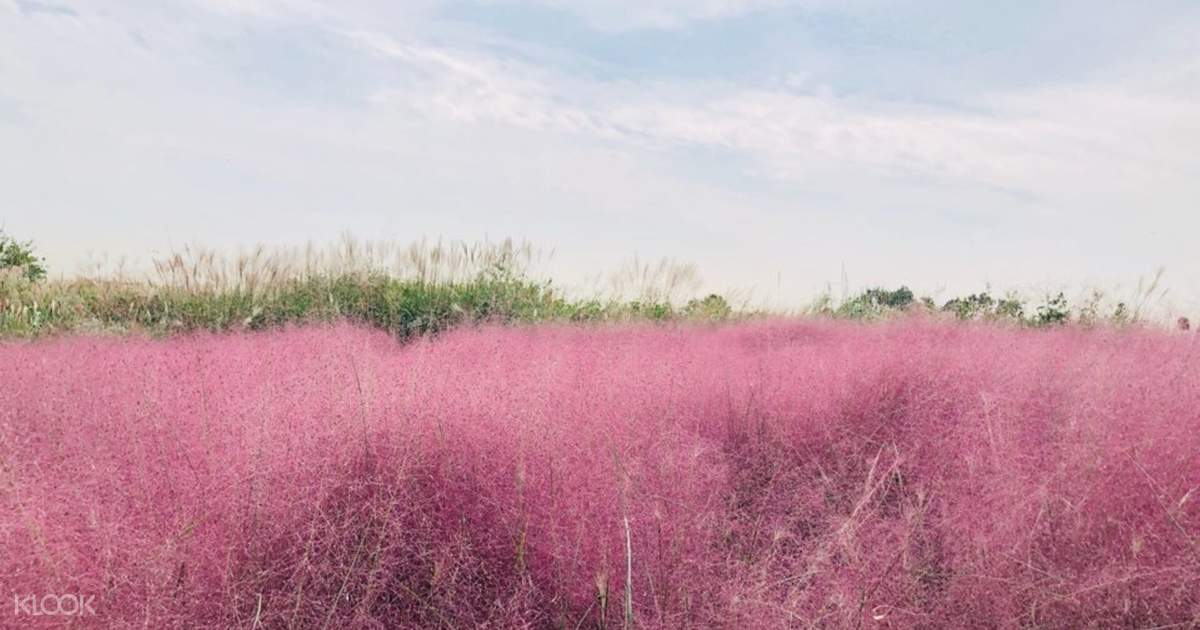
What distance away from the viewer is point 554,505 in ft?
9.79

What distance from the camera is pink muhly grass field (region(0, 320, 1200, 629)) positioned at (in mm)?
2576

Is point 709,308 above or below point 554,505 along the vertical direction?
above

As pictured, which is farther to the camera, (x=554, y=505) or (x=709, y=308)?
(x=709, y=308)

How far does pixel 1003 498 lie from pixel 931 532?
1.02ft

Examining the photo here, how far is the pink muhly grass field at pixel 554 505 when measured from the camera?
258 cm

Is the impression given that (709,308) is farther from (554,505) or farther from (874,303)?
(554,505)

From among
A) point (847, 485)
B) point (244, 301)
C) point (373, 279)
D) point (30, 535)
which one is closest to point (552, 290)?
point (373, 279)

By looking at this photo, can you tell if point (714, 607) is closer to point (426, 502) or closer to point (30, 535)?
point (426, 502)

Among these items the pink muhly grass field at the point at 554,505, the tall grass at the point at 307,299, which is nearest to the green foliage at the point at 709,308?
the tall grass at the point at 307,299

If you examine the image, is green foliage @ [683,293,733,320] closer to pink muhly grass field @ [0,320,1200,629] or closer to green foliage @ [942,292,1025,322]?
green foliage @ [942,292,1025,322]

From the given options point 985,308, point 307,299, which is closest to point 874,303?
point 985,308

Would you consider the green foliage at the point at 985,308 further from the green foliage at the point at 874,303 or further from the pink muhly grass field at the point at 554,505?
the pink muhly grass field at the point at 554,505

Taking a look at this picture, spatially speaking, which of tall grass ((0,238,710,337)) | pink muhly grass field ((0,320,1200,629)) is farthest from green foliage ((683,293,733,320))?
pink muhly grass field ((0,320,1200,629))

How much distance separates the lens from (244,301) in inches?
361
